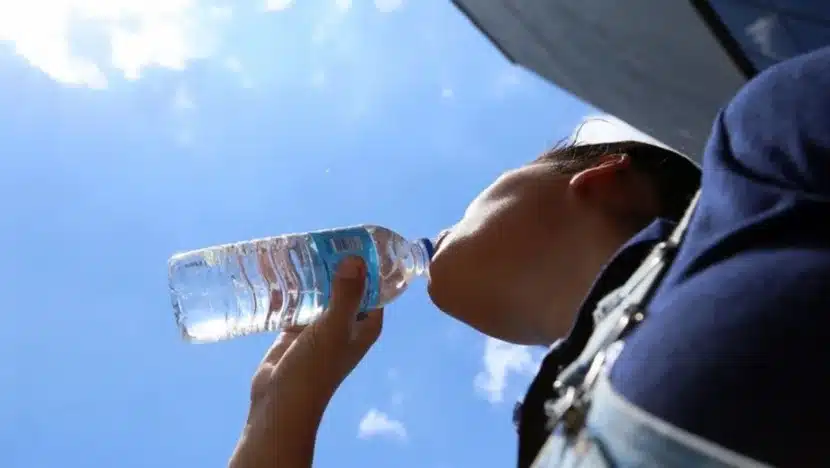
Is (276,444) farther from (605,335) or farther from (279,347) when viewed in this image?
(605,335)

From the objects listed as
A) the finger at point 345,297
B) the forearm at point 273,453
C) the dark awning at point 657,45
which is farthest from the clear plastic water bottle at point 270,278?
the dark awning at point 657,45

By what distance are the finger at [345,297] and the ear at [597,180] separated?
1.71 feet

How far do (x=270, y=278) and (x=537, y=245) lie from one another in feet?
4.10

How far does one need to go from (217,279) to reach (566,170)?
1407mm

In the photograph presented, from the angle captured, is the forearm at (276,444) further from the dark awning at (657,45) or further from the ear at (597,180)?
the dark awning at (657,45)

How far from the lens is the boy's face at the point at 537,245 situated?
1.52 m

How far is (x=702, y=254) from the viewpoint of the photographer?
3.10ft

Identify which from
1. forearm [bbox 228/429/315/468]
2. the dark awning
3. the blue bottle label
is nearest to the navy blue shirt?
forearm [bbox 228/429/315/468]

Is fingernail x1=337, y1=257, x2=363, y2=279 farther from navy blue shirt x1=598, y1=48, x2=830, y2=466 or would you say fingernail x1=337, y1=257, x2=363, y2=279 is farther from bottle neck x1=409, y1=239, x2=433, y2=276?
navy blue shirt x1=598, y1=48, x2=830, y2=466

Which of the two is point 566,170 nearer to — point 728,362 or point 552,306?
point 552,306

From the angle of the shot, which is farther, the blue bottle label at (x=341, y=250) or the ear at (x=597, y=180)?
the blue bottle label at (x=341, y=250)

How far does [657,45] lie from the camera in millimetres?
8000

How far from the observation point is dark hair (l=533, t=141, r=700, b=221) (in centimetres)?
165

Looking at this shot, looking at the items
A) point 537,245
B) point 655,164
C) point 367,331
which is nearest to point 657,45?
point 367,331
